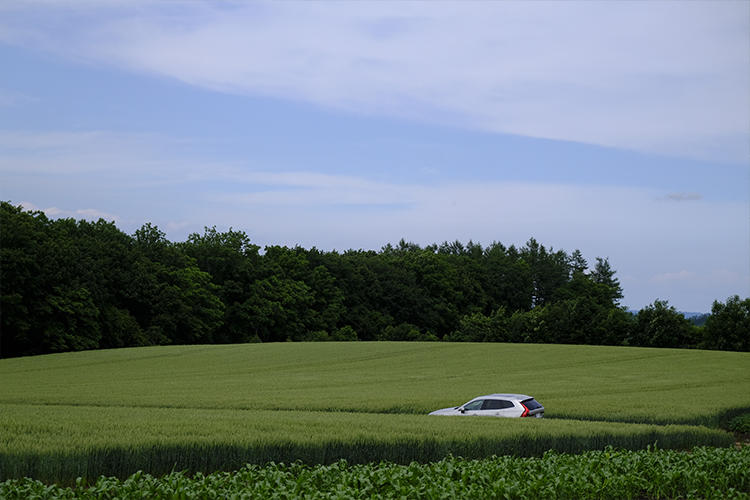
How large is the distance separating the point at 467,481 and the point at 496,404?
528 inches

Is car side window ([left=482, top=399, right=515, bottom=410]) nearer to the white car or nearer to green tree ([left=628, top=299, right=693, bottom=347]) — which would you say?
the white car

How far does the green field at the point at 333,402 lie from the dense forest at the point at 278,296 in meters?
14.7

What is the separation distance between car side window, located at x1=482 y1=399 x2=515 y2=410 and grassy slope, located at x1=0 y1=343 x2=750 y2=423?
8.00 feet

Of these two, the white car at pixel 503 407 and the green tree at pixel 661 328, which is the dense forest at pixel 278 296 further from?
the white car at pixel 503 407

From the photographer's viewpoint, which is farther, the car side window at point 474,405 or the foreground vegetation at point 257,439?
the car side window at point 474,405

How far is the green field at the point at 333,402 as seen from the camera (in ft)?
50.3

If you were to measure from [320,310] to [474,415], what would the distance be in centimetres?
8204

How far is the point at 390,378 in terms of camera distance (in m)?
44.8

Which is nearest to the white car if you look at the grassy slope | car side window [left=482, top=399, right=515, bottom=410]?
car side window [left=482, top=399, right=515, bottom=410]

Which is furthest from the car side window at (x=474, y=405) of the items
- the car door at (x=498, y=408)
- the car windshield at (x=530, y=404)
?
the car windshield at (x=530, y=404)

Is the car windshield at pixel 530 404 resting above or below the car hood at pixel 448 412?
above

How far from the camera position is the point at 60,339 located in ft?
A: 226

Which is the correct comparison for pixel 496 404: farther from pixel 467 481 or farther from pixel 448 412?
pixel 467 481

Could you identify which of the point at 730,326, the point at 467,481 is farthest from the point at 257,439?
the point at 730,326
